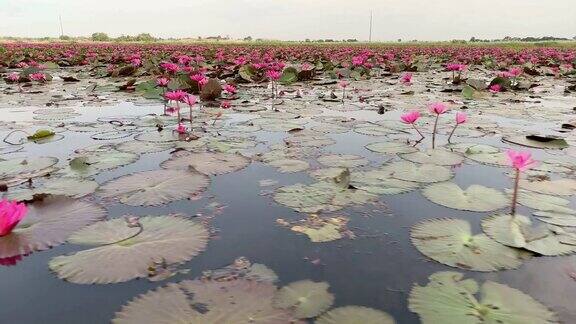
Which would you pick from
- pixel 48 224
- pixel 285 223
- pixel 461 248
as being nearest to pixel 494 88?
pixel 461 248

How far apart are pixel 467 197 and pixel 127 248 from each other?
1622 millimetres

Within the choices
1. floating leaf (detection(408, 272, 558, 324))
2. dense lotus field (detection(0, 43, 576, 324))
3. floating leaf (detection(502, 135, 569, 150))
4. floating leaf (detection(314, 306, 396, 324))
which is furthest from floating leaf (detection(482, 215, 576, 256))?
floating leaf (detection(502, 135, 569, 150))

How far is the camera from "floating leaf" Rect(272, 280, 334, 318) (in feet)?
3.84

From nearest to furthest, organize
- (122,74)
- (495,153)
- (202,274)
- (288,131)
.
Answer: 1. (202,274)
2. (495,153)
3. (288,131)
4. (122,74)

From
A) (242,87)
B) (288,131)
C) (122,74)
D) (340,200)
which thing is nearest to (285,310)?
(340,200)

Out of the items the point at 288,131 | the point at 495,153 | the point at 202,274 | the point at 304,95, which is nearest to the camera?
the point at 202,274

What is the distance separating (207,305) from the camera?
46.1 inches

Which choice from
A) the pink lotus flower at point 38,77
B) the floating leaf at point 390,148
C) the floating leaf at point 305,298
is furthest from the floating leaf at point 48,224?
the pink lotus flower at point 38,77

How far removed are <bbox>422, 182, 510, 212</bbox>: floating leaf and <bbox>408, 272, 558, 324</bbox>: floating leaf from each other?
2.26 ft

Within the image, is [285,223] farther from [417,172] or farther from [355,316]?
[417,172]

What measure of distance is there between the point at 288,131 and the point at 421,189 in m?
1.65

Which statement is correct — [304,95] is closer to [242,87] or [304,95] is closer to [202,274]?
[242,87]

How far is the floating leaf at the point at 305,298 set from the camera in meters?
1.17

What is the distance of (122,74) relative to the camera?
27.9 feet
